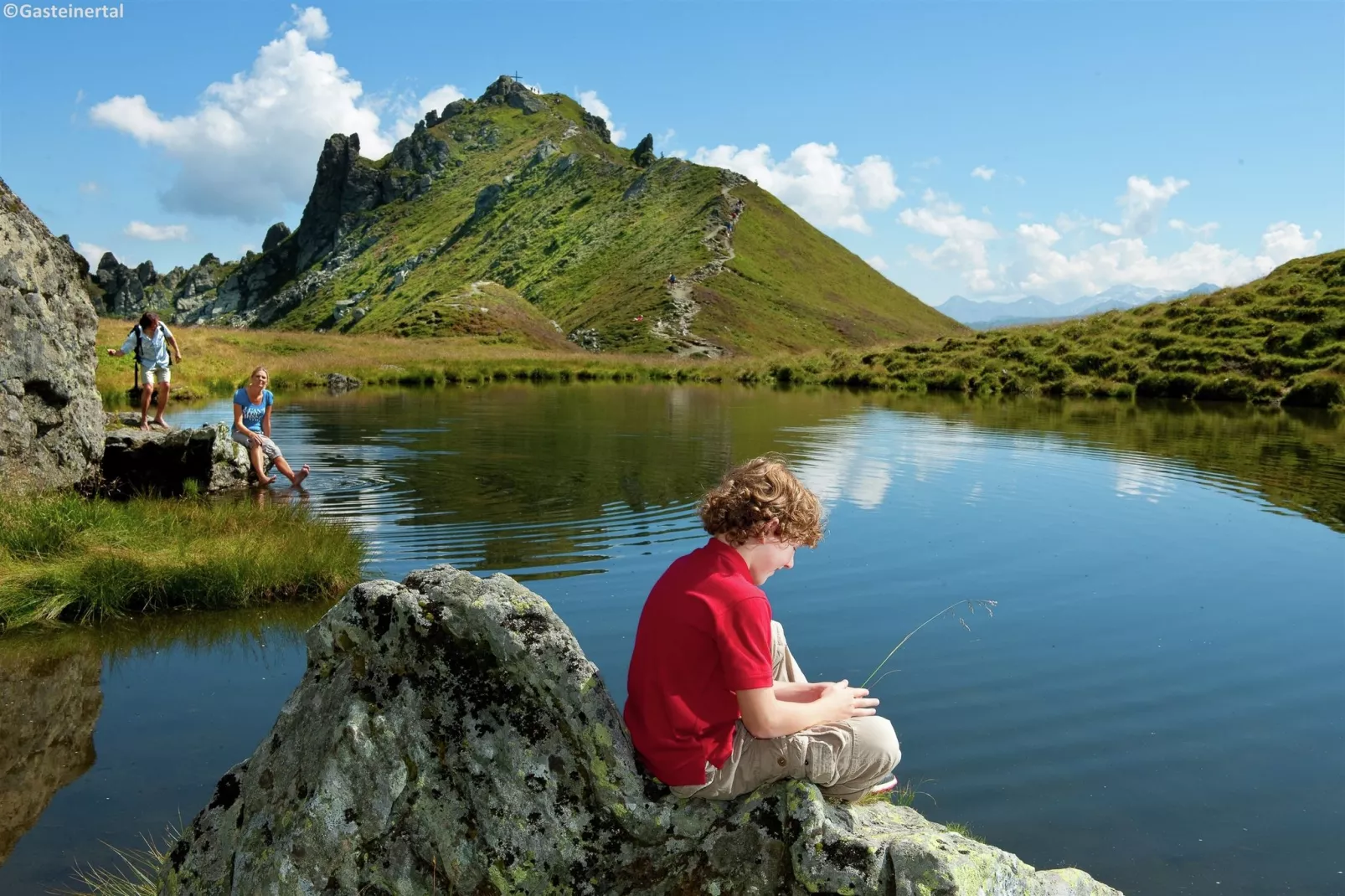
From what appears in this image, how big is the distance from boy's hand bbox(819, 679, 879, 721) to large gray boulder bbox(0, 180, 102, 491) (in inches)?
535

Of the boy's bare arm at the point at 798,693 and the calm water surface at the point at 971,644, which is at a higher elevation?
the boy's bare arm at the point at 798,693

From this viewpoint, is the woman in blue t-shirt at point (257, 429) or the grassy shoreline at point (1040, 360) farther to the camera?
the grassy shoreline at point (1040, 360)

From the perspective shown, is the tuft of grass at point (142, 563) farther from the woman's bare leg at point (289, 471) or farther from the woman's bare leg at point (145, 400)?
the woman's bare leg at point (145, 400)

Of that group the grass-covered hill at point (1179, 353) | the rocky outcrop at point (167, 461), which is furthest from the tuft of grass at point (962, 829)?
the grass-covered hill at point (1179, 353)

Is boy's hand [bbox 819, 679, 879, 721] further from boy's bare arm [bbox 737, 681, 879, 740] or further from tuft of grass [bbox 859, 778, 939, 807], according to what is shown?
tuft of grass [bbox 859, 778, 939, 807]

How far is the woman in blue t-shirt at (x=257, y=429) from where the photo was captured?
19844 mm

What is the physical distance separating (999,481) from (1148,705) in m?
14.6

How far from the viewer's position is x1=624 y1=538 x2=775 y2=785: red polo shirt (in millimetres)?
4352

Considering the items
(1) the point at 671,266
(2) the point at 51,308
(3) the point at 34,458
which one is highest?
(1) the point at 671,266

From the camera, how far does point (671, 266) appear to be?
497ft

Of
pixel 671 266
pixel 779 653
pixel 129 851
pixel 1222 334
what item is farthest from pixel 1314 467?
pixel 671 266

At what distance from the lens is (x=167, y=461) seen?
1800 cm

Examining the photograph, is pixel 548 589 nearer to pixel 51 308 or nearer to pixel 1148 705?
pixel 1148 705

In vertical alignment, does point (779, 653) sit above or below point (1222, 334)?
below
